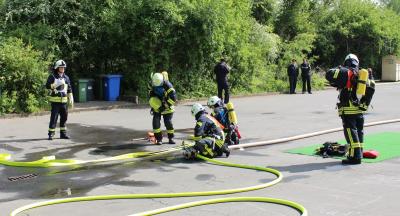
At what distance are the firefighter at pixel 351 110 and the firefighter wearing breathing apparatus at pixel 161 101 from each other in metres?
3.61

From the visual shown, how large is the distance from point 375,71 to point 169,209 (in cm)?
3527

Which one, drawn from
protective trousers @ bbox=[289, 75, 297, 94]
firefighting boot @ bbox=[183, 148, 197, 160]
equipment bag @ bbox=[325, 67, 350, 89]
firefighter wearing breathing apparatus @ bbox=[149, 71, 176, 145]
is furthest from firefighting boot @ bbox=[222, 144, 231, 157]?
protective trousers @ bbox=[289, 75, 297, 94]

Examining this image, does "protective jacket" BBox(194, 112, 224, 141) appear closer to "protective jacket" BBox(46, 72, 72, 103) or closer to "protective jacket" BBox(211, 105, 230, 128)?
"protective jacket" BBox(211, 105, 230, 128)

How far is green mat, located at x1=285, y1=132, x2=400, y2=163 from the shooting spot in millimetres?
Answer: 10070

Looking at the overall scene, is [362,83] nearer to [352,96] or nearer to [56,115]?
[352,96]

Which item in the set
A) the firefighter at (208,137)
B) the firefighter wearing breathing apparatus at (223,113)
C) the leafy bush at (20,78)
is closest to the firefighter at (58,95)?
the firefighter wearing breathing apparatus at (223,113)

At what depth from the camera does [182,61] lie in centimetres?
2167

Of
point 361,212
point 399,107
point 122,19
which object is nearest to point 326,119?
point 399,107

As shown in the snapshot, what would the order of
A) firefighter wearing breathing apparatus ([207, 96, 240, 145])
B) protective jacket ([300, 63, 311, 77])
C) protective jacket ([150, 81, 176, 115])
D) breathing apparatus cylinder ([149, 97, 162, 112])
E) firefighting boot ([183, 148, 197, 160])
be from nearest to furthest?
firefighting boot ([183, 148, 197, 160]) < firefighter wearing breathing apparatus ([207, 96, 240, 145]) < protective jacket ([150, 81, 176, 115]) < breathing apparatus cylinder ([149, 97, 162, 112]) < protective jacket ([300, 63, 311, 77])

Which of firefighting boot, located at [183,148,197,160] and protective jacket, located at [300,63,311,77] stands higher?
protective jacket, located at [300,63,311,77]

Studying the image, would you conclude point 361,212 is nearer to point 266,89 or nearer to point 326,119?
point 326,119

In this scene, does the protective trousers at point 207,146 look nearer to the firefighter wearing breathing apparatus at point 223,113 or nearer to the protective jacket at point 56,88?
the firefighter wearing breathing apparatus at point 223,113

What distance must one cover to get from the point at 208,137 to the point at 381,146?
3.78 metres

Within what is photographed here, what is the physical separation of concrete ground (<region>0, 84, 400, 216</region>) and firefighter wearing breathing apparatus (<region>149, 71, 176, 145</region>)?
1.54 ft
